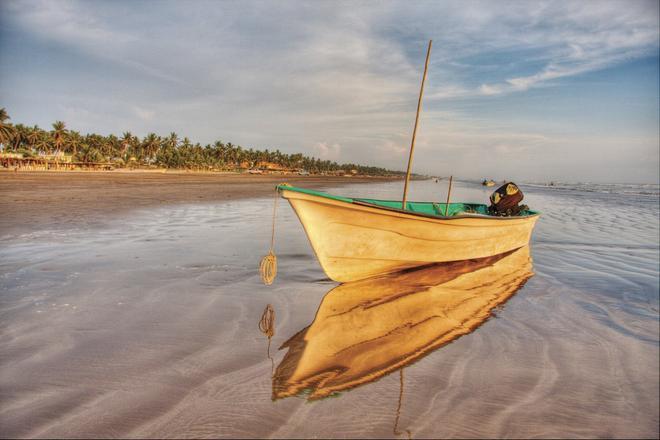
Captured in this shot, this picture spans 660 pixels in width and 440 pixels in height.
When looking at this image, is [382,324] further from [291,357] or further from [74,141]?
[74,141]

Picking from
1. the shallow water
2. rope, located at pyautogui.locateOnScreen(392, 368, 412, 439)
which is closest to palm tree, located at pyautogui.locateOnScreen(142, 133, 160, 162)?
the shallow water

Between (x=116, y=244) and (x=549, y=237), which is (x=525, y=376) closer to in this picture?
(x=116, y=244)

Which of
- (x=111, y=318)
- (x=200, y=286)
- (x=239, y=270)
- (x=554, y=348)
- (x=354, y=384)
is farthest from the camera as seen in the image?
(x=239, y=270)

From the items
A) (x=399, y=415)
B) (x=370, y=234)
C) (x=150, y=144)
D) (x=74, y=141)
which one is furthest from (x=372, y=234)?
(x=150, y=144)

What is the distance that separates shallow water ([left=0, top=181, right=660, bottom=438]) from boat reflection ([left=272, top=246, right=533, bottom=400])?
0.03 m

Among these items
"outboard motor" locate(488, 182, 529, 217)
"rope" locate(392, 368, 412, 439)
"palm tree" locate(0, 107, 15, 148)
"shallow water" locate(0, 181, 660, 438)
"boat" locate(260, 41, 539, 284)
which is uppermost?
"palm tree" locate(0, 107, 15, 148)

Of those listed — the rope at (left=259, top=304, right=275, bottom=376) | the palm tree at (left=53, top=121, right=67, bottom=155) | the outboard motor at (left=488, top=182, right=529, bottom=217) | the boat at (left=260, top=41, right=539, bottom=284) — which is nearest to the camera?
the rope at (left=259, top=304, right=275, bottom=376)

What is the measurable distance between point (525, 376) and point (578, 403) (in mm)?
461

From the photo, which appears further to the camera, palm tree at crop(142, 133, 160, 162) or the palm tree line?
palm tree at crop(142, 133, 160, 162)

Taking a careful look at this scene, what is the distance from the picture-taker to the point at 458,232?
739 centimetres

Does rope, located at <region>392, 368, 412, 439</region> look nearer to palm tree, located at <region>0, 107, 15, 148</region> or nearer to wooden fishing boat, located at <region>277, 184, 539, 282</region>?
wooden fishing boat, located at <region>277, 184, 539, 282</region>

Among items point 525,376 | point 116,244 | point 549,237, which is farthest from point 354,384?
point 549,237

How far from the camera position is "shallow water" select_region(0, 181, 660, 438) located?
258cm

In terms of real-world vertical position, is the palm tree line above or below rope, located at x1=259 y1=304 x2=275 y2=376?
above
